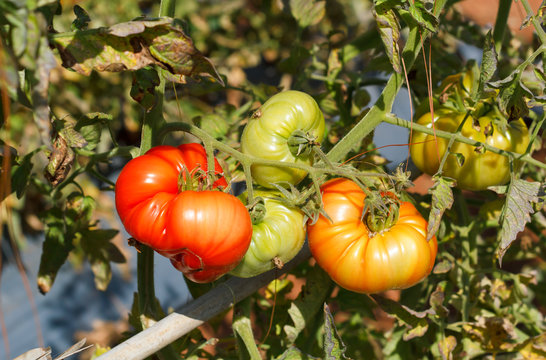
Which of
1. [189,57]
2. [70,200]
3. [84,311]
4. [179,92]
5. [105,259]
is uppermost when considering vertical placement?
[189,57]

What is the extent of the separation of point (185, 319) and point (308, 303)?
259 millimetres

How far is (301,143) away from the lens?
0.75 metres

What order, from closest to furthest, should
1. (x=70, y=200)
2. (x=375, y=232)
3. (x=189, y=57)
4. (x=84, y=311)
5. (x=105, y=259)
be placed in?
1. (x=189, y=57)
2. (x=375, y=232)
3. (x=70, y=200)
4. (x=105, y=259)
5. (x=84, y=311)

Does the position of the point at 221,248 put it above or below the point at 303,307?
above

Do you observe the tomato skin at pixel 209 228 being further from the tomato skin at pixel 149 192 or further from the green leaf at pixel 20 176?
the green leaf at pixel 20 176

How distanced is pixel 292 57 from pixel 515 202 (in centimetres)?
60

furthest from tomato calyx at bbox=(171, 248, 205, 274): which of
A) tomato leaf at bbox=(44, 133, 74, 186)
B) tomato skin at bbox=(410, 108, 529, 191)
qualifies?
tomato skin at bbox=(410, 108, 529, 191)

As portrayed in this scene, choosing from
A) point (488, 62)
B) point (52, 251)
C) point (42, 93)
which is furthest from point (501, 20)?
point (52, 251)

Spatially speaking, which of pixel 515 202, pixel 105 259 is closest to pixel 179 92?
pixel 105 259

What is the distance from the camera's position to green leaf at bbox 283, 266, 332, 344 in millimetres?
934

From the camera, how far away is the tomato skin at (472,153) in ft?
2.81

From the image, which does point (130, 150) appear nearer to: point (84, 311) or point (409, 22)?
point (409, 22)

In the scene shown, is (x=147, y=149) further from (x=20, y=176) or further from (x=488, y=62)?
(x=488, y=62)

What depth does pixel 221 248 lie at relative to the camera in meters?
0.65
